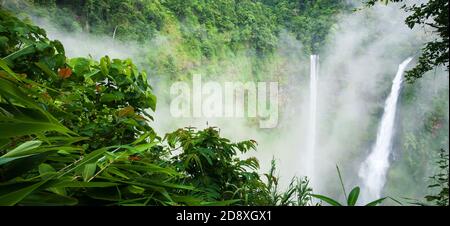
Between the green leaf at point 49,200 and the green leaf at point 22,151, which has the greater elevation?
the green leaf at point 22,151

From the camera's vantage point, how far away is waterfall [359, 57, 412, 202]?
693 cm

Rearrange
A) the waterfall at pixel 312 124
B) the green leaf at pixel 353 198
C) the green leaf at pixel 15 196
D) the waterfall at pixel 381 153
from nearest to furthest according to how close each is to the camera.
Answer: the green leaf at pixel 15 196 < the green leaf at pixel 353 198 < the waterfall at pixel 381 153 < the waterfall at pixel 312 124

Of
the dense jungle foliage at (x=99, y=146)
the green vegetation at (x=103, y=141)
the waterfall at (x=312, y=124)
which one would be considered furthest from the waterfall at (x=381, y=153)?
the green vegetation at (x=103, y=141)

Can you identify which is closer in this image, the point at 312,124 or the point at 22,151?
the point at 22,151

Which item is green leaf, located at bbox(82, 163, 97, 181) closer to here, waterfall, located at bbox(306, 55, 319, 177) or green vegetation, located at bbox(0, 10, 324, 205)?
green vegetation, located at bbox(0, 10, 324, 205)

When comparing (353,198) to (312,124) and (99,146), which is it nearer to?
(99,146)

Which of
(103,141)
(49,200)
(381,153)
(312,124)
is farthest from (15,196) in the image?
(312,124)

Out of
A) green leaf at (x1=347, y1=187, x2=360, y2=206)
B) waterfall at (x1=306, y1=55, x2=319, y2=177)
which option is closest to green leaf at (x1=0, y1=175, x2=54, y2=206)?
green leaf at (x1=347, y1=187, x2=360, y2=206)

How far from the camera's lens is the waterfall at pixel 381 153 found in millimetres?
6930

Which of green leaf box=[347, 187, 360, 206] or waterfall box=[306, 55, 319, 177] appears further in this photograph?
waterfall box=[306, 55, 319, 177]

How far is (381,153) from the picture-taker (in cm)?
709

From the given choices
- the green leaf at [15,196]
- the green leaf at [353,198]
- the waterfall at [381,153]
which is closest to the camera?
the green leaf at [15,196]

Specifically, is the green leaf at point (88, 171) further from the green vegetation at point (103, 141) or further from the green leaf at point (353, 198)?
the green leaf at point (353, 198)
